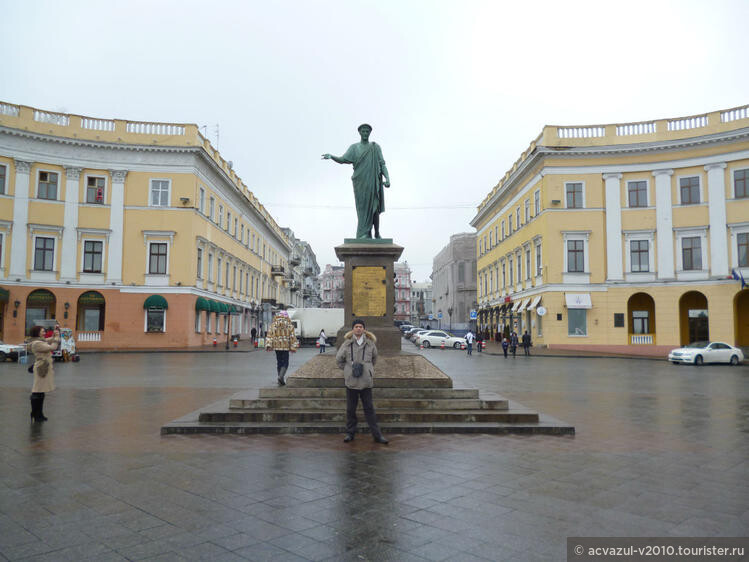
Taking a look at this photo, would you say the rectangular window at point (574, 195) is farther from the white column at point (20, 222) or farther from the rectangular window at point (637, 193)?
the white column at point (20, 222)

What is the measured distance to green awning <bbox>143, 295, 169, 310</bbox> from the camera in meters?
33.8

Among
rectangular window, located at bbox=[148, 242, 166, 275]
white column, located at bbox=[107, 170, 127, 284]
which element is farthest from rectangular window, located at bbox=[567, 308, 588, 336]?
white column, located at bbox=[107, 170, 127, 284]

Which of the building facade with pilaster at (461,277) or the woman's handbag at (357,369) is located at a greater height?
the building facade with pilaster at (461,277)

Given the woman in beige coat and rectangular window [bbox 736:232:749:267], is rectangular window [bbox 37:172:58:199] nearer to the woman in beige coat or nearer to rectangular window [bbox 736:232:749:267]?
the woman in beige coat

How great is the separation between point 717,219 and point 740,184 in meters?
2.31

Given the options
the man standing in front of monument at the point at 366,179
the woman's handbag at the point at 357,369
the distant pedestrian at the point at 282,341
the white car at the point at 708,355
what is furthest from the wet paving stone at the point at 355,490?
the white car at the point at 708,355

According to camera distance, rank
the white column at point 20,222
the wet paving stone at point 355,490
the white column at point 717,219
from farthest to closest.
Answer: the white column at point 717,219 → the white column at point 20,222 → the wet paving stone at point 355,490

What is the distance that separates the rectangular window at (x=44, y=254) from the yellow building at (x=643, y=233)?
30.0 m

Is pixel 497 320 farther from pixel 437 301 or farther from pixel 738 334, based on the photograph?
pixel 437 301

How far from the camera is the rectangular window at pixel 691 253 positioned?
33531 millimetres

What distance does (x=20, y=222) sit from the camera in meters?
32.1

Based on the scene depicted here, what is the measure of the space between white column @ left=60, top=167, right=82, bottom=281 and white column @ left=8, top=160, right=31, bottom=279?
198cm

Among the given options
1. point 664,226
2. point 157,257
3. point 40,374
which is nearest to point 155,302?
point 157,257

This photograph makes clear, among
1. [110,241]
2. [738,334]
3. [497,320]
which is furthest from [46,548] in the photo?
[497,320]
